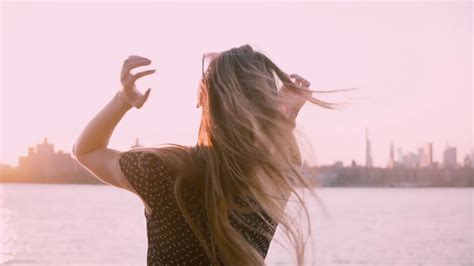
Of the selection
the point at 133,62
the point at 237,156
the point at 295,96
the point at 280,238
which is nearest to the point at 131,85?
A: the point at 133,62

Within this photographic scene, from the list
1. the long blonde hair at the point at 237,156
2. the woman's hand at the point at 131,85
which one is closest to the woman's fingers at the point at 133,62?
the woman's hand at the point at 131,85

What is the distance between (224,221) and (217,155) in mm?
177

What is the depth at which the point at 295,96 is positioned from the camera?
2.10m

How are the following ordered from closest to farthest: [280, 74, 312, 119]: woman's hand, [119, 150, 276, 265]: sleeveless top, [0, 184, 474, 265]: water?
1. [119, 150, 276, 265]: sleeveless top
2. [280, 74, 312, 119]: woman's hand
3. [0, 184, 474, 265]: water

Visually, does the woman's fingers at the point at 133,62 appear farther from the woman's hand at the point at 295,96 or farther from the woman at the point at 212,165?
the woman's hand at the point at 295,96

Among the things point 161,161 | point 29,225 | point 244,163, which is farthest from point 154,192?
point 29,225

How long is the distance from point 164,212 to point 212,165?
0.18 meters

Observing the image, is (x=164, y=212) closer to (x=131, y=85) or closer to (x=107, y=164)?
(x=107, y=164)

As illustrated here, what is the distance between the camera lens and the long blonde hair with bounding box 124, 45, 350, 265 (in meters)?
1.91

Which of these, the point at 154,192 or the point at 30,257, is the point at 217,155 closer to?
the point at 154,192

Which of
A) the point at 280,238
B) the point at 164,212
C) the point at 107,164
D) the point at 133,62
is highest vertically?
the point at 133,62

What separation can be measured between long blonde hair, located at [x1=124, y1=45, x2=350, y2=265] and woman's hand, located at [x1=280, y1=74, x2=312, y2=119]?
4 centimetres

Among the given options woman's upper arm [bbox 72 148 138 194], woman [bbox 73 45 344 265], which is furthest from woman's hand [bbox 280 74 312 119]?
woman's upper arm [bbox 72 148 138 194]

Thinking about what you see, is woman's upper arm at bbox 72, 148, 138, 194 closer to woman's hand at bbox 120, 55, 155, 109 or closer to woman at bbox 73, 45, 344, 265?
woman at bbox 73, 45, 344, 265
